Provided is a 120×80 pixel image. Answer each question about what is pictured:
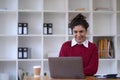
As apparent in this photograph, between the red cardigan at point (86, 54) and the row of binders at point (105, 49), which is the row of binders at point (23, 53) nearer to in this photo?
the row of binders at point (105, 49)

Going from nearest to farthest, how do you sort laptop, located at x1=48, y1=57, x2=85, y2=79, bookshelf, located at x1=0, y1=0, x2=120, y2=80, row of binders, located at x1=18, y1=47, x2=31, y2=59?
laptop, located at x1=48, y1=57, x2=85, y2=79, row of binders, located at x1=18, y1=47, x2=31, y2=59, bookshelf, located at x1=0, y1=0, x2=120, y2=80

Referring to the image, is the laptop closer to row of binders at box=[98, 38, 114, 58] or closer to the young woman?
the young woman

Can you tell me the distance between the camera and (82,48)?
8.82 ft

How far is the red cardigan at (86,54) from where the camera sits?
8.20 ft

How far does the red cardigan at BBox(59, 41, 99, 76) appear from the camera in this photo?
8.20ft

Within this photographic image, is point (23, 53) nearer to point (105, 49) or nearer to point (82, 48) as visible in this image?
point (105, 49)

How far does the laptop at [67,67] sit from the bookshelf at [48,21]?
200 cm

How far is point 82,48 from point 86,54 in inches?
3.7

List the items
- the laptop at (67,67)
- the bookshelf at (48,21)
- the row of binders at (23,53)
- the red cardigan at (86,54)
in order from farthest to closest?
the bookshelf at (48,21), the row of binders at (23,53), the red cardigan at (86,54), the laptop at (67,67)

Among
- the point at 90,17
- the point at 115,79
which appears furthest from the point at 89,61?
the point at 90,17

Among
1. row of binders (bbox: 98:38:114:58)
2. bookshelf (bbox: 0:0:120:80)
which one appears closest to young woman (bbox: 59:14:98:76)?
bookshelf (bbox: 0:0:120:80)

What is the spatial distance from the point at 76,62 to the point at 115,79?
15.7 inches

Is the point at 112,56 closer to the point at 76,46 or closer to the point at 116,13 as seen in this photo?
the point at 116,13

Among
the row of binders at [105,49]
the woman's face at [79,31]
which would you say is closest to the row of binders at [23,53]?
the row of binders at [105,49]
